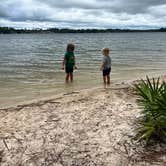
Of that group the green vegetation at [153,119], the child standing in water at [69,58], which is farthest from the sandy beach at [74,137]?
the child standing in water at [69,58]

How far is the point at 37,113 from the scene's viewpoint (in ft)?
21.6

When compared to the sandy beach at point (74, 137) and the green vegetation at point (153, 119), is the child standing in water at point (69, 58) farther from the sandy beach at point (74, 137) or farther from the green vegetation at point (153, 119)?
the green vegetation at point (153, 119)

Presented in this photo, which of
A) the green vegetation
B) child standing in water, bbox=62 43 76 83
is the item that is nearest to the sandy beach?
the green vegetation

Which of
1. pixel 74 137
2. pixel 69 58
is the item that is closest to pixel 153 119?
pixel 74 137

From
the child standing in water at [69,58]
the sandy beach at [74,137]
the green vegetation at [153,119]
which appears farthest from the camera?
the child standing in water at [69,58]

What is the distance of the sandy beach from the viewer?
4668 mm


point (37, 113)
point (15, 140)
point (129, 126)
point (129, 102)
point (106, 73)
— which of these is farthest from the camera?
point (106, 73)

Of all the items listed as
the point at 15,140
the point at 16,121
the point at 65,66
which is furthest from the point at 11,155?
the point at 65,66

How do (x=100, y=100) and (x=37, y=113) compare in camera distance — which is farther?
(x=100, y=100)

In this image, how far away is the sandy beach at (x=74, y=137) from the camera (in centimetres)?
467

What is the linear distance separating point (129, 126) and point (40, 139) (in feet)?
4.91

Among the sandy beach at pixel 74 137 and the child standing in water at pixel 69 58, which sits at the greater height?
the child standing in water at pixel 69 58

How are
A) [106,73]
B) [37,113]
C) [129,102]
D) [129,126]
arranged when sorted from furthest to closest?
[106,73]
[129,102]
[37,113]
[129,126]

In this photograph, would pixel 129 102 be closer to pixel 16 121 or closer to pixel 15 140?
pixel 16 121
